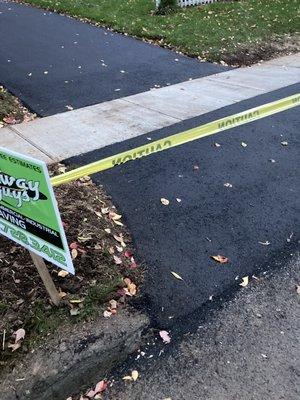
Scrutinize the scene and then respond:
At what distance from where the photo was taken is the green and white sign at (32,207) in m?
2.50

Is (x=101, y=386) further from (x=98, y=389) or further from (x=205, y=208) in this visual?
(x=205, y=208)

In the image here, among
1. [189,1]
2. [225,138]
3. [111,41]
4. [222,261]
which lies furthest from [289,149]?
[189,1]

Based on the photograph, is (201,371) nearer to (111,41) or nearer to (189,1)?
(111,41)

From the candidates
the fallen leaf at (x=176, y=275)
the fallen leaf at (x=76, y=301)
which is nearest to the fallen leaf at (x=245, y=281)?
the fallen leaf at (x=176, y=275)

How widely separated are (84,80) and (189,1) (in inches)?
286

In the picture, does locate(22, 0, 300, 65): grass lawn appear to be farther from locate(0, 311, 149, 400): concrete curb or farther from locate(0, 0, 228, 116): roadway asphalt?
locate(0, 311, 149, 400): concrete curb

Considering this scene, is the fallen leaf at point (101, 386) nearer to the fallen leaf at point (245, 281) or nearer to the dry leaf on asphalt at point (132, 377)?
the dry leaf on asphalt at point (132, 377)

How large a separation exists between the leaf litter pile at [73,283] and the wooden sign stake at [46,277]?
7cm

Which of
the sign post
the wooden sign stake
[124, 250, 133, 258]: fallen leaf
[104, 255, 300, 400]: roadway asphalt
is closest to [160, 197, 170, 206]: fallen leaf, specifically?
[124, 250, 133, 258]: fallen leaf

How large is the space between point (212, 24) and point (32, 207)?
33.0 ft

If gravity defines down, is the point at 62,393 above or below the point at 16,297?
below

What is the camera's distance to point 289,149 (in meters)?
5.68

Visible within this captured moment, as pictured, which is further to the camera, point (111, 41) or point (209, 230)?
point (111, 41)

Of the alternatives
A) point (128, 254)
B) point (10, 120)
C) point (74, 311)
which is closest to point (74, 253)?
point (128, 254)
